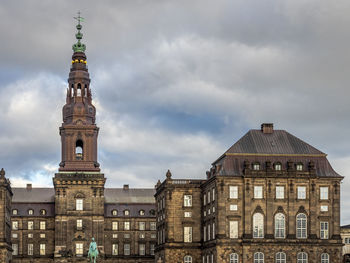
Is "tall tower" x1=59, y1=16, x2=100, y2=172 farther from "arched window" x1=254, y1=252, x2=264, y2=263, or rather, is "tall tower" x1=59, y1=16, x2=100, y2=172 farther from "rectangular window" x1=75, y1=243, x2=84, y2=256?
"arched window" x1=254, y1=252, x2=264, y2=263

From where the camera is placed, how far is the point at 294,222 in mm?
122562

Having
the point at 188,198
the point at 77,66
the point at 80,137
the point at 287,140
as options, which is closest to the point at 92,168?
the point at 80,137

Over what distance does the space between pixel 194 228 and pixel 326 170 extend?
76.7ft

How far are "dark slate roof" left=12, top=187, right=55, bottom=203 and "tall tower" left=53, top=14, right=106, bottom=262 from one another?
14.5 metres

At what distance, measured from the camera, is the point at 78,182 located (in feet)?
570

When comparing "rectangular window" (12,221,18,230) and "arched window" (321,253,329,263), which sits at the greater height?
"rectangular window" (12,221,18,230)

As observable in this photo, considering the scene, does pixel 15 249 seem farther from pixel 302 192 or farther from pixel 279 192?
pixel 302 192

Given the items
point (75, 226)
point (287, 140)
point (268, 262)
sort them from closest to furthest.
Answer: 1. point (268, 262)
2. point (287, 140)
3. point (75, 226)

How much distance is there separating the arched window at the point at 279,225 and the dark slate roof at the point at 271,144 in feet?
33.3

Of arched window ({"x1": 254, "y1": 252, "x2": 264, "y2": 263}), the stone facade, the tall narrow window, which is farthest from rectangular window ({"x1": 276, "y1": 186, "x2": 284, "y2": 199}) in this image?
the tall narrow window

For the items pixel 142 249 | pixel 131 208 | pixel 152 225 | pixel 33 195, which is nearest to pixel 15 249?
pixel 33 195

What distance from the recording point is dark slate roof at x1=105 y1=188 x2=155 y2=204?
630 ft

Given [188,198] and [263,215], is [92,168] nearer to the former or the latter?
[188,198]

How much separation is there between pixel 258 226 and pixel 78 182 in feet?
201
